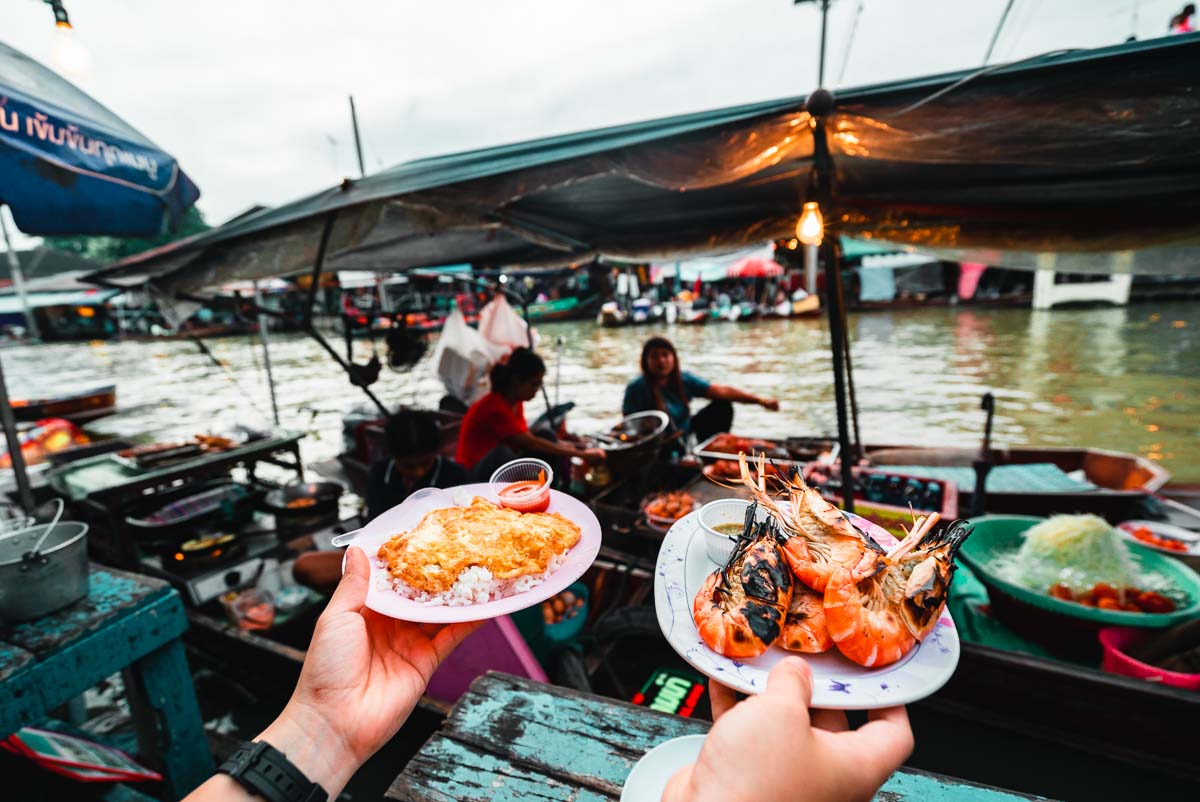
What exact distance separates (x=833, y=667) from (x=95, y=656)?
10.8 ft

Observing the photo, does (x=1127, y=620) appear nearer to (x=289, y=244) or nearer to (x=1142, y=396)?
(x=289, y=244)

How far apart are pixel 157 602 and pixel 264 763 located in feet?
7.02

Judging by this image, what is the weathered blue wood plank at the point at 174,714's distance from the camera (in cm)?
280

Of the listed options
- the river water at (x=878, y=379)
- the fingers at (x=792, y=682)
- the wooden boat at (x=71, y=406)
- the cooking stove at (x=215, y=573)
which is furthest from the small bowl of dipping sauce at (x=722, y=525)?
the wooden boat at (x=71, y=406)

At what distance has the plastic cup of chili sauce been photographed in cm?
185

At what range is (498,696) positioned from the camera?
2.11 metres

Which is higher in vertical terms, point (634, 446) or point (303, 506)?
point (634, 446)

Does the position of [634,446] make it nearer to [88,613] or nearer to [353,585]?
[353,585]

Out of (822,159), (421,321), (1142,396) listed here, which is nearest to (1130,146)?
(822,159)

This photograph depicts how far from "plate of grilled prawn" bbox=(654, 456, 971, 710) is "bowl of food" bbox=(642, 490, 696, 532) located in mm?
2183

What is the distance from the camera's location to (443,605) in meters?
1.51

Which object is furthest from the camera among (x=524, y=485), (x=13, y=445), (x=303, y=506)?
(x=303, y=506)

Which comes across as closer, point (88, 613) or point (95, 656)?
point (95, 656)

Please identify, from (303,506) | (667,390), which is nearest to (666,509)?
(667,390)
